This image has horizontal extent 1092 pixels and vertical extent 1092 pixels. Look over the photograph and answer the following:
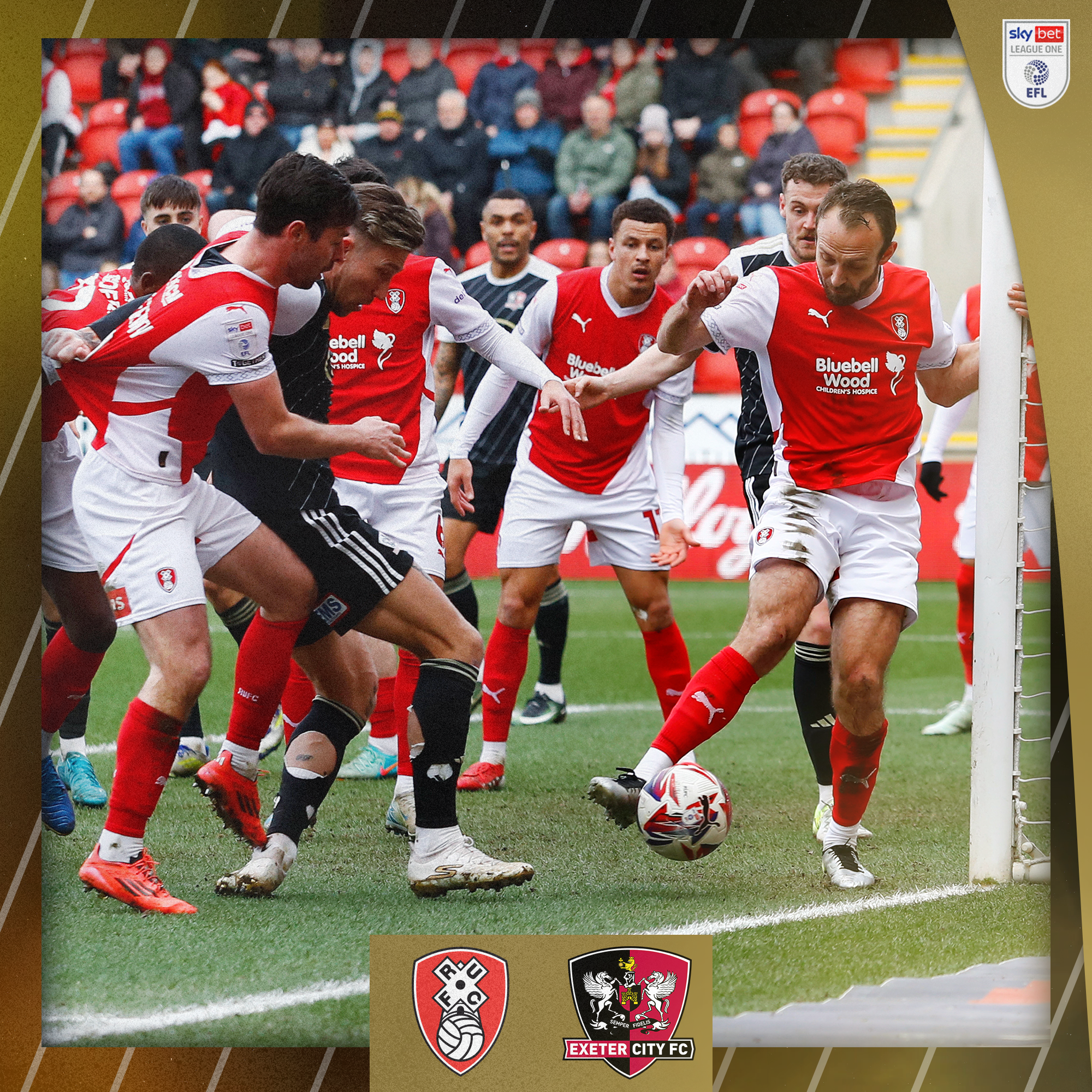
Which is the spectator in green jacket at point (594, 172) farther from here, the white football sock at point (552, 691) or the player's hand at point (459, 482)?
the white football sock at point (552, 691)

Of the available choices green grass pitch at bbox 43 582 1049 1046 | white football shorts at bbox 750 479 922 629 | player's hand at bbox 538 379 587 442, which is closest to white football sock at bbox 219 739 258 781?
green grass pitch at bbox 43 582 1049 1046

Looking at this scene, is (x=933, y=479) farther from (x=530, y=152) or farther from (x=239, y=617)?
(x=239, y=617)

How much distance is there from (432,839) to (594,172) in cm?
167

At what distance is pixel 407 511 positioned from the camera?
3.08 m

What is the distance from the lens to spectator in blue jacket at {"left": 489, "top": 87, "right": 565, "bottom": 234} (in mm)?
2820

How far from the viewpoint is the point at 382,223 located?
2.82m

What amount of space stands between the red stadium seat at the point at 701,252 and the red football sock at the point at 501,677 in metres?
1.11

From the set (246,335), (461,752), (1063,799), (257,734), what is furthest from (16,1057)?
(1063,799)

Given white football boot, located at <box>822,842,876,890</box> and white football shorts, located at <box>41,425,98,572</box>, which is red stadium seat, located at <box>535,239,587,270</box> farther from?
white football boot, located at <box>822,842,876,890</box>

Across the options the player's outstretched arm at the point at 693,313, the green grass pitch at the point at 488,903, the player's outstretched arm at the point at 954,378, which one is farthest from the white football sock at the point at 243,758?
the player's outstretched arm at the point at 954,378

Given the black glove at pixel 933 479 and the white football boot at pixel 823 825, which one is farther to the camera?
the black glove at pixel 933 479

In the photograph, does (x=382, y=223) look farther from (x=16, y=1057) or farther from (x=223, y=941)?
(x=16, y=1057)

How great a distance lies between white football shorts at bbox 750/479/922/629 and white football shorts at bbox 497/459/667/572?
0.44 metres

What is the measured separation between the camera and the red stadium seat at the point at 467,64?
2.79m
